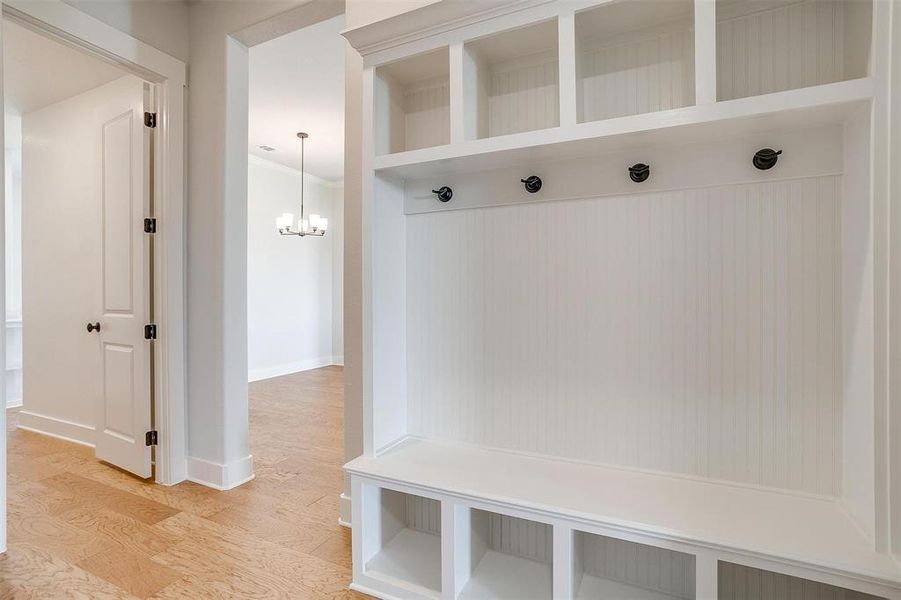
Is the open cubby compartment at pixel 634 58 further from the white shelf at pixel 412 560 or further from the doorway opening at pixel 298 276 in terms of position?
the doorway opening at pixel 298 276

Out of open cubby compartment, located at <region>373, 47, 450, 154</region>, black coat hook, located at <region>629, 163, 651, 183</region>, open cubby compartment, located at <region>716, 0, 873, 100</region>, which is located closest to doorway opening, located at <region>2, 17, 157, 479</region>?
open cubby compartment, located at <region>373, 47, 450, 154</region>

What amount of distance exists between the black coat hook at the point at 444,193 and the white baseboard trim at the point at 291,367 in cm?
472

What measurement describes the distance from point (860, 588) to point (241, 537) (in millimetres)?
2137

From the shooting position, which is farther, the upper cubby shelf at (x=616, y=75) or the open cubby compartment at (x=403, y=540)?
the open cubby compartment at (x=403, y=540)

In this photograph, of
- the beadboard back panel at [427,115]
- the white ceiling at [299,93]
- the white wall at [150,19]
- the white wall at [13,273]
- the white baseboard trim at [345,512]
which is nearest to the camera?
the beadboard back panel at [427,115]

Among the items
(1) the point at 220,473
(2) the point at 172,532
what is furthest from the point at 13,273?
(2) the point at 172,532

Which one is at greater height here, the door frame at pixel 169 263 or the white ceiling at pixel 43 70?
the white ceiling at pixel 43 70

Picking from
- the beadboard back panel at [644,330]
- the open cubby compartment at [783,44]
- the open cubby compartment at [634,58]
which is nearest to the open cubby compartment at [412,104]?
the beadboard back panel at [644,330]

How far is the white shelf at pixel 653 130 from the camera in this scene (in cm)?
114

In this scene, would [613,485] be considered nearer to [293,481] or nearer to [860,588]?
[860,588]

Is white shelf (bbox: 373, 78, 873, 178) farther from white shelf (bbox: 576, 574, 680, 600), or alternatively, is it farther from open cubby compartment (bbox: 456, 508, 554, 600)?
white shelf (bbox: 576, 574, 680, 600)

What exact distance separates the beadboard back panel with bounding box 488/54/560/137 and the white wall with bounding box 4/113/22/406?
4802 millimetres

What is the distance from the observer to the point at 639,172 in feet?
4.82

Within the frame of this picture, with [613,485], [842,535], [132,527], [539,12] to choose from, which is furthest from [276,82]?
[842,535]
